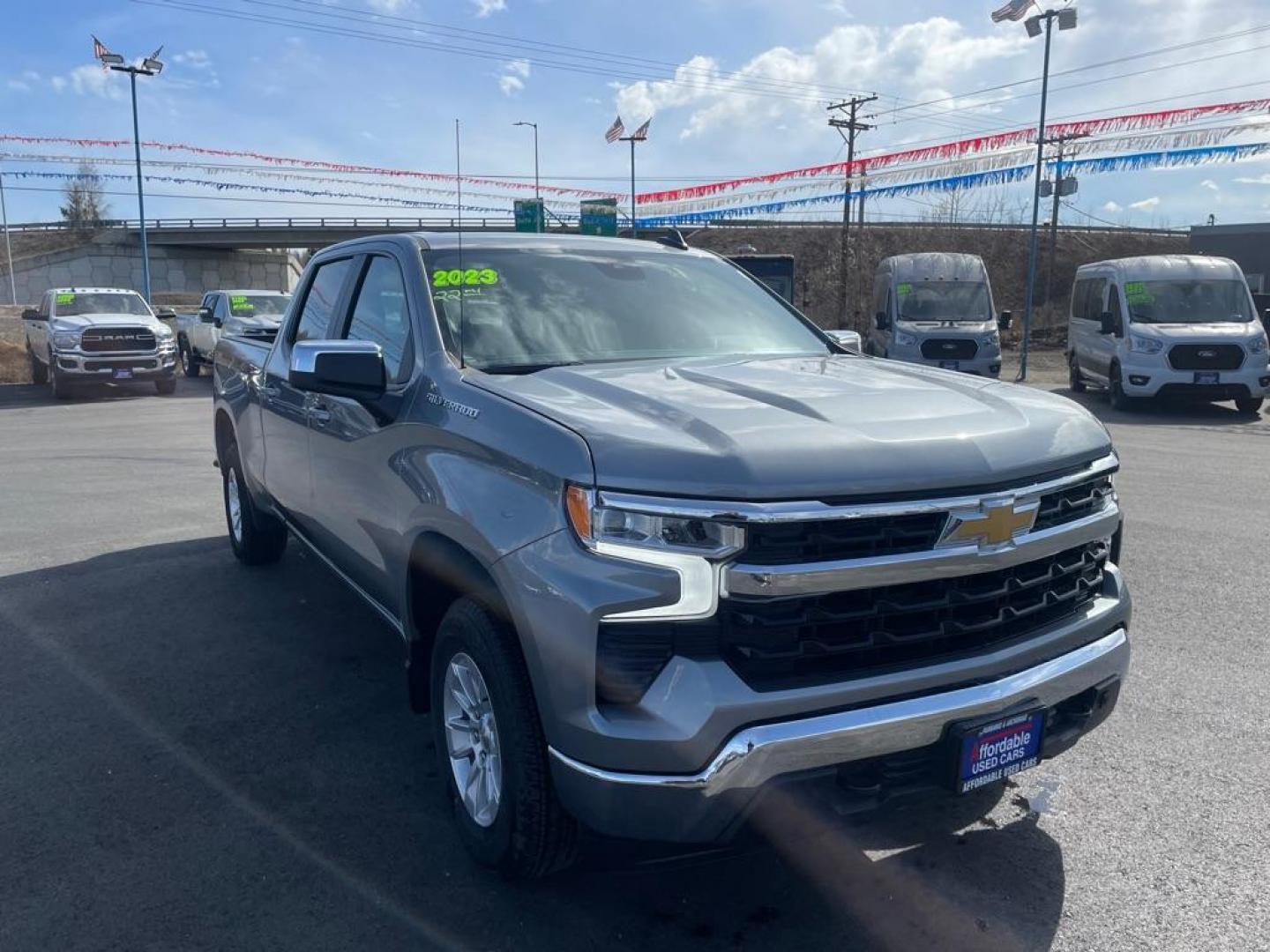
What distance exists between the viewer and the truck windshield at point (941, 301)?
20.5 meters

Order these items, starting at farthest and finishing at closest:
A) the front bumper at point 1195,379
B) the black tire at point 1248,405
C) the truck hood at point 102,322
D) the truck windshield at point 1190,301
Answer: the truck hood at point 102,322 → the truck windshield at point 1190,301 → the black tire at point 1248,405 → the front bumper at point 1195,379

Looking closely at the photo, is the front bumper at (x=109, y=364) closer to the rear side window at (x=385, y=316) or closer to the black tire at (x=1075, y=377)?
the rear side window at (x=385, y=316)

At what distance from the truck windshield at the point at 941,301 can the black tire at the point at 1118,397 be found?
147 inches

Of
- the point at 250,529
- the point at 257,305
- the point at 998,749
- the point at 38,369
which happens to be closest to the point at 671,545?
the point at 998,749

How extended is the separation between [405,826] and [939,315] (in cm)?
1896

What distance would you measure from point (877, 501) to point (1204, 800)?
2047mm

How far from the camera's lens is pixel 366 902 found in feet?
9.87

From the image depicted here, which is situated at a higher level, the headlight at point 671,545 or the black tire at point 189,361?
the headlight at point 671,545

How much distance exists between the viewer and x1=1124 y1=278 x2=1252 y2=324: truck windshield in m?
16.6

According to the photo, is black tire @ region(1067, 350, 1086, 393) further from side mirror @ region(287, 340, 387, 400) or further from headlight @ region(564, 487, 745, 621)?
headlight @ region(564, 487, 745, 621)

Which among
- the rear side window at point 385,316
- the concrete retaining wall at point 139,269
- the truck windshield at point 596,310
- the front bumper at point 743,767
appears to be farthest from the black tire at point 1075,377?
the concrete retaining wall at point 139,269

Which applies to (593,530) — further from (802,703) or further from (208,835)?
(208,835)

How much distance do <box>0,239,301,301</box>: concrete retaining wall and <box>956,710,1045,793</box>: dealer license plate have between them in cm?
7163

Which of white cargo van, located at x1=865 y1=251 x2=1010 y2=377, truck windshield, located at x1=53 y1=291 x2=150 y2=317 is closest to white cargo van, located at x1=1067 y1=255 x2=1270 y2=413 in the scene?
white cargo van, located at x1=865 y1=251 x2=1010 y2=377
